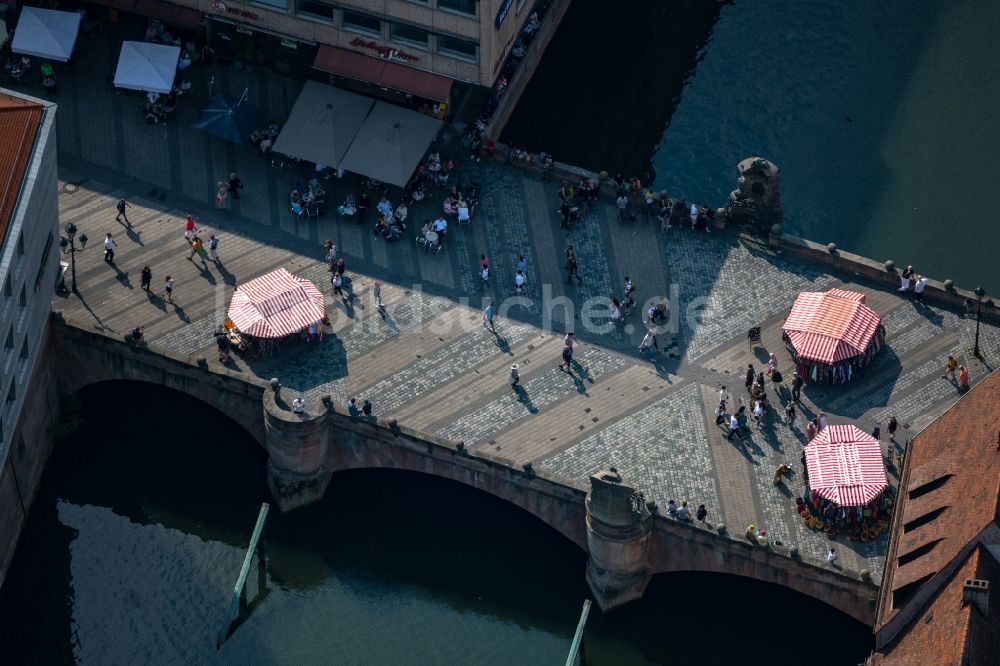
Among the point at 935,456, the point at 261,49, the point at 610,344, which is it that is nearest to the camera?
the point at 935,456

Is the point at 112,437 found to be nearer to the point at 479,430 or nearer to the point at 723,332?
the point at 479,430

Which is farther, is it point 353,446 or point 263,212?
Result: point 263,212

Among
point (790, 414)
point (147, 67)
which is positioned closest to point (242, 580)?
point (790, 414)

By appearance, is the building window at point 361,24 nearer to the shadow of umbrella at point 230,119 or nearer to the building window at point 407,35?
the building window at point 407,35

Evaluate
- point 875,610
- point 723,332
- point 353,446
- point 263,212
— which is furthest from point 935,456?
point 263,212

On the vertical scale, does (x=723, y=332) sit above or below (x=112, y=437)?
above
